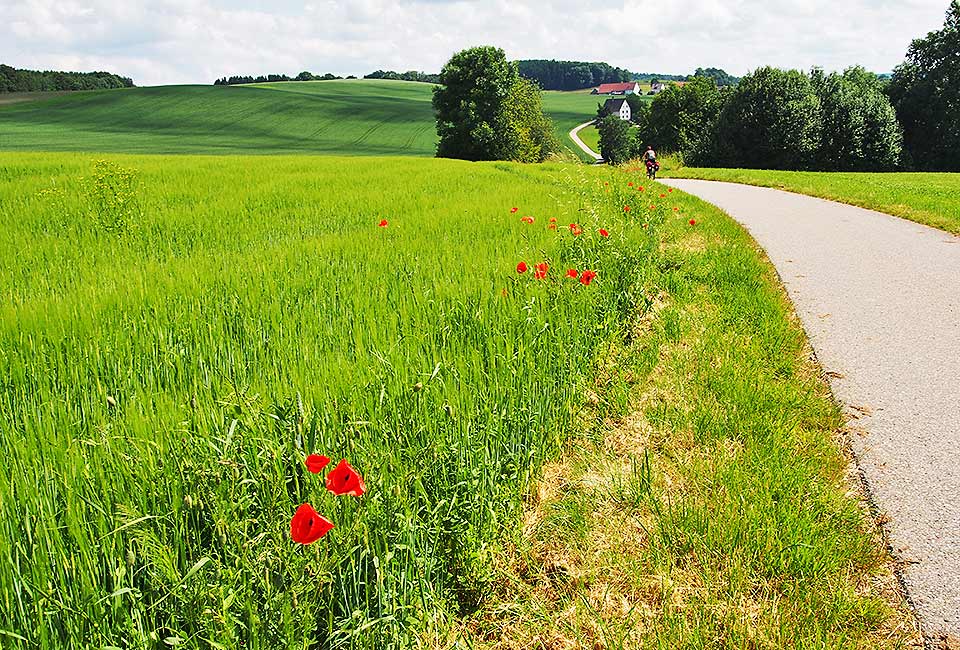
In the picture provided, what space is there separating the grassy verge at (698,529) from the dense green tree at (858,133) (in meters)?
46.8

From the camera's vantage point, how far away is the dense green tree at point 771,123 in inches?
1713

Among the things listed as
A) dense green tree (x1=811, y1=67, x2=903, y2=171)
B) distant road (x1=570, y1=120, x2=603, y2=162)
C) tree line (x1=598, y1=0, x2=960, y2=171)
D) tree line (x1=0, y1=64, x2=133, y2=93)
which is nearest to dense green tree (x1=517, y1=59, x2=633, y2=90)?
distant road (x1=570, y1=120, x2=603, y2=162)

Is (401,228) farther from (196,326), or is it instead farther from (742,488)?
(742,488)

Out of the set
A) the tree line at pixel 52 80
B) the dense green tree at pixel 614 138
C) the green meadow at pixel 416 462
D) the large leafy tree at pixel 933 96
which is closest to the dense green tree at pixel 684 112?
the dense green tree at pixel 614 138

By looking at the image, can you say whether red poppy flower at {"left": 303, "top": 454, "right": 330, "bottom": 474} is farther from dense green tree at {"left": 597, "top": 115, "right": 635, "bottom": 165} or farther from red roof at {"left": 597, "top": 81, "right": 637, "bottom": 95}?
red roof at {"left": 597, "top": 81, "right": 637, "bottom": 95}

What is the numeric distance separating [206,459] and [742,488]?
7.18 feet

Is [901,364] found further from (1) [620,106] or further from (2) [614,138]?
(1) [620,106]

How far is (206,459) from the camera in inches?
69.9

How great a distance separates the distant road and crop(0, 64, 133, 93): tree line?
209ft

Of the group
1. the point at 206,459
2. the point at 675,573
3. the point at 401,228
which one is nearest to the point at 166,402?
the point at 206,459

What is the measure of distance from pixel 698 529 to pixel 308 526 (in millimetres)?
1738

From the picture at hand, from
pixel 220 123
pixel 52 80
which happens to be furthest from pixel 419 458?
pixel 52 80

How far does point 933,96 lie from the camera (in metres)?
47.5

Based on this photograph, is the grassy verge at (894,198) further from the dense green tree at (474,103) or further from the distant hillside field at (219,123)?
the distant hillside field at (219,123)
